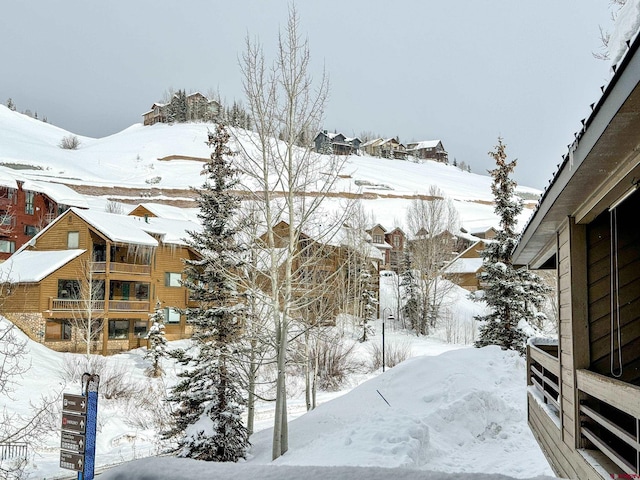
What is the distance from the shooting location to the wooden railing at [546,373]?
6.35 m

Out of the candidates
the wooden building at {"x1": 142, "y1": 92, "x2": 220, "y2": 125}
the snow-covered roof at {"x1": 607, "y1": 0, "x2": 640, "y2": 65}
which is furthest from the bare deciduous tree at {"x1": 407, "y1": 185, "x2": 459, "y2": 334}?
the wooden building at {"x1": 142, "y1": 92, "x2": 220, "y2": 125}

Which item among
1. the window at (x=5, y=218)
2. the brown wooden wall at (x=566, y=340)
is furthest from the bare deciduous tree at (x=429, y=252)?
the brown wooden wall at (x=566, y=340)

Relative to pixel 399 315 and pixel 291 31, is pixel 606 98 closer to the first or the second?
pixel 291 31

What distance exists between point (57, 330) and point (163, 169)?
51646mm

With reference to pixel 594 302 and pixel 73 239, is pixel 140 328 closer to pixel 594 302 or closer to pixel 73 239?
pixel 73 239

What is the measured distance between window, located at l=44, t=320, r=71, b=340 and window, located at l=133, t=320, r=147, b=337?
385 cm

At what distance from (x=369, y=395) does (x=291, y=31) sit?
1021cm

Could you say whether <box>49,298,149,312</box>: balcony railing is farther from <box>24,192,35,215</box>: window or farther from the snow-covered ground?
<box>24,192,35,215</box>: window

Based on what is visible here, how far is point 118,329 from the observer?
32.6 meters

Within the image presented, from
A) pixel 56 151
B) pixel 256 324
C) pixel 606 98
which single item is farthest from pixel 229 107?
pixel 56 151

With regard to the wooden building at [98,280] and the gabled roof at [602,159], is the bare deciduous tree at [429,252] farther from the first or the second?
the gabled roof at [602,159]

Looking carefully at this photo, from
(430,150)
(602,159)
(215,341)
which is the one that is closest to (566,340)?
(602,159)

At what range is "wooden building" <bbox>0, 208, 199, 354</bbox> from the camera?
1192 inches

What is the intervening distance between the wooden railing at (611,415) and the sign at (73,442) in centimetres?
523
